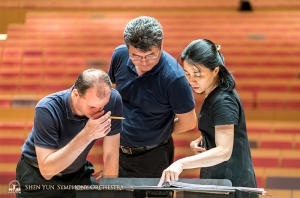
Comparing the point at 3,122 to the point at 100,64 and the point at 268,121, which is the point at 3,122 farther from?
the point at 268,121

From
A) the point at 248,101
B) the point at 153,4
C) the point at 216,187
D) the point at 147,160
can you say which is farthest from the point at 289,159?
the point at 153,4

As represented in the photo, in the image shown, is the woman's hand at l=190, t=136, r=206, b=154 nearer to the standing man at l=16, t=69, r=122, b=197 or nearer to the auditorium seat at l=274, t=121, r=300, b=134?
the standing man at l=16, t=69, r=122, b=197

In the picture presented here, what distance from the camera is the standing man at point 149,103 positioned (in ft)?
3.67

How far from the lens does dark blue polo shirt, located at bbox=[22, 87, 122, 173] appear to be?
0.93 metres

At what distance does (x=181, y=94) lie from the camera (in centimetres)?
113

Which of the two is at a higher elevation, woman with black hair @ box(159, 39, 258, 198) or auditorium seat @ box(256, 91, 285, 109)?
woman with black hair @ box(159, 39, 258, 198)

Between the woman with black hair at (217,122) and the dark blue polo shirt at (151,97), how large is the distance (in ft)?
0.73

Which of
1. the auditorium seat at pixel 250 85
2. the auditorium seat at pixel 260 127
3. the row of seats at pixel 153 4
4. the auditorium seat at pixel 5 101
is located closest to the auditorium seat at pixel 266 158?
the auditorium seat at pixel 260 127

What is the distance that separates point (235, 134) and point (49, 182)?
39 centimetres

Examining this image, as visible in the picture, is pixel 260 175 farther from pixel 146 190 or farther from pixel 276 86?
pixel 146 190

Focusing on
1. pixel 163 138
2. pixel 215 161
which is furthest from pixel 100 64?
pixel 215 161

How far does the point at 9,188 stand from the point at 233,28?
9.94 ft

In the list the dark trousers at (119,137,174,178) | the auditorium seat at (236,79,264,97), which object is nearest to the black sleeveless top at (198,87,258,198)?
the dark trousers at (119,137,174,178)

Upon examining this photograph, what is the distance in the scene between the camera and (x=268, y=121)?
2.33 m
